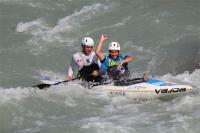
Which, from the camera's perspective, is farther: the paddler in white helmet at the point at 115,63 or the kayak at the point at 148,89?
the paddler in white helmet at the point at 115,63

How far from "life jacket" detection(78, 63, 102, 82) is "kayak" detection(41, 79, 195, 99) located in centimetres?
46

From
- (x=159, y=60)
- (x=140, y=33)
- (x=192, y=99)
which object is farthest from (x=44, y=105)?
(x=140, y=33)

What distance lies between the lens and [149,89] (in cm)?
1352

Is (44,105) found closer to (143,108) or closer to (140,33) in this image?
(143,108)

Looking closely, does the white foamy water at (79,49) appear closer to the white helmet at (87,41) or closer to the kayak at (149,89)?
the kayak at (149,89)

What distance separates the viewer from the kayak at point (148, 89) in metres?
13.3

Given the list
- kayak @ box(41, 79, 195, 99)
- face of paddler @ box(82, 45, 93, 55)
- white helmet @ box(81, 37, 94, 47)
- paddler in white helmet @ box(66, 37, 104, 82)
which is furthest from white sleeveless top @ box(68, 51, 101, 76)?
kayak @ box(41, 79, 195, 99)

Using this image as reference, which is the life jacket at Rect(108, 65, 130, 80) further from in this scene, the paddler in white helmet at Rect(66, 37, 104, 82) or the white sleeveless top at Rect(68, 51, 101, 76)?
the white sleeveless top at Rect(68, 51, 101, 76)

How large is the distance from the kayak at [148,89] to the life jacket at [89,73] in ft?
1.50

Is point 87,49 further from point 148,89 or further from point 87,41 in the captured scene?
point 148,89

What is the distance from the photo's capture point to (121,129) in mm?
11180

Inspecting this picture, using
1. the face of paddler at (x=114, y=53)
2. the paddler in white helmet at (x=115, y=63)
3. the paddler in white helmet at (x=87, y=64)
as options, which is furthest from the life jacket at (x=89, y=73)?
the face of paddler at (x=114, y=53)

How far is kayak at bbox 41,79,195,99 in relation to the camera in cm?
1330

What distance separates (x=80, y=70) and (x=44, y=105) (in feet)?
6.69
